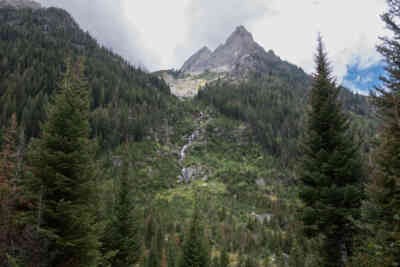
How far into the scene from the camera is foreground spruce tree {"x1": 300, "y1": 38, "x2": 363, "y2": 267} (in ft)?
33.9

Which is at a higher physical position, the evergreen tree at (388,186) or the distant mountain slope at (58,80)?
the distant mountain slope at (58,80)

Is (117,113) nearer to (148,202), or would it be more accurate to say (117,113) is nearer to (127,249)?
(148,202)

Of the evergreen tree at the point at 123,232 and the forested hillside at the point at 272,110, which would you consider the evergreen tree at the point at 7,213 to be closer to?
the evergreen tree at the point at 123,232

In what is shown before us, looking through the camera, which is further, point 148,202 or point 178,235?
point 148,202

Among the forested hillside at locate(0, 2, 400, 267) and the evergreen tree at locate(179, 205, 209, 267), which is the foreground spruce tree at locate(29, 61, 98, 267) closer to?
the forested hillside at locate(0, 2, 400, 267)

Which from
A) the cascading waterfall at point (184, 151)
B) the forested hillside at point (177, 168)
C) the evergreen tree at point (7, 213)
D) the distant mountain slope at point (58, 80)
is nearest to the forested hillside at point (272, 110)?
the forested hillside at point (177, 168)

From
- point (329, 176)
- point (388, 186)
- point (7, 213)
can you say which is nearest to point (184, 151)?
point (329, 176)

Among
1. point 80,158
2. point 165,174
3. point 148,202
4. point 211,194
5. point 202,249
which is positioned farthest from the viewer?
point 165,174

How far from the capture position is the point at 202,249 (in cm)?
2330

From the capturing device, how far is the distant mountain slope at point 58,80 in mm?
80000

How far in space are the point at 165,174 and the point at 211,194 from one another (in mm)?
18955

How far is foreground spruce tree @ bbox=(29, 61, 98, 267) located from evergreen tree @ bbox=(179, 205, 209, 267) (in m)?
13.9

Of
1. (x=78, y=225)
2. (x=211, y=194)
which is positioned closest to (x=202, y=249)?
(x=78, y=225)

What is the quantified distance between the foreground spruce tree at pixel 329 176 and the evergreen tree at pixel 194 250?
1422cm
